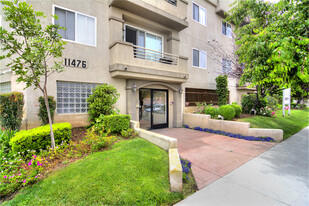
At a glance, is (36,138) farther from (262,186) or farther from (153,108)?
(153,108)

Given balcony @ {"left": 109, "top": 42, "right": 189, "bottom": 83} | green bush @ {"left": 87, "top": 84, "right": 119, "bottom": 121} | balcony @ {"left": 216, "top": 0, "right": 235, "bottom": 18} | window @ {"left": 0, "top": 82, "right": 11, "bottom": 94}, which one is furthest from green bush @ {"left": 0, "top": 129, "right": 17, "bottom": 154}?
balcony @ {"left": 216, "top": 0, "right": 235, "bottom": 18}

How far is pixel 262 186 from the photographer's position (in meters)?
3.38

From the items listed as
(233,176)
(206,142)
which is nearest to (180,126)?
(206,142)

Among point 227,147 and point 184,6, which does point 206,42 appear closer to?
point 184,6

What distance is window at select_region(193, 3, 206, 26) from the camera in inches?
455

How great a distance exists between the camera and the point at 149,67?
7.97 m

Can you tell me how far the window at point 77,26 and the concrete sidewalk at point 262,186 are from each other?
7422mm

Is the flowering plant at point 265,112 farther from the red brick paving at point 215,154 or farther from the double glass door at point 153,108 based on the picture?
the double glass door at point 153,108

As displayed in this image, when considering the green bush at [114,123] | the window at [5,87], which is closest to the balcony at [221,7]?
the green bush at [114,123]

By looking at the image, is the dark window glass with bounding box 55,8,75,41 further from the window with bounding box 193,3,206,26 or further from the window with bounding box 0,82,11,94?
the window with bounding box 193,3,206,26

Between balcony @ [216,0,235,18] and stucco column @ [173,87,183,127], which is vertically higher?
balcony @ [216,0,235,18]

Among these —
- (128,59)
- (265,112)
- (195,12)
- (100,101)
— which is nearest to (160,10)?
(128,59)

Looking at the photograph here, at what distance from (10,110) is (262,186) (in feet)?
25.8

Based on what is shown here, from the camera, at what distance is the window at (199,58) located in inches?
454
